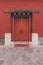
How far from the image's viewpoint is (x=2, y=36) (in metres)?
16.2

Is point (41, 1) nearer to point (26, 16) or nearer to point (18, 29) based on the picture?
point (26, 16)

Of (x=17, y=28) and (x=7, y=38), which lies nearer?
(x=7, y=38)

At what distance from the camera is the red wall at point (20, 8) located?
16234 mm

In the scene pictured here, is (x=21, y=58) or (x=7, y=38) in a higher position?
(x=7, y=38)

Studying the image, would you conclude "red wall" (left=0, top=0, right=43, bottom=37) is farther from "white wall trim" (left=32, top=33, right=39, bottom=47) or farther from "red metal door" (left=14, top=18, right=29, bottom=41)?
"red metal door" (left=14, top=18, right=29, bottom=41)

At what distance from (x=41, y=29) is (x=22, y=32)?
224 cm

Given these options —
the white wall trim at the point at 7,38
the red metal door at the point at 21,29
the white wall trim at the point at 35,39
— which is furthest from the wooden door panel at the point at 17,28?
the white wall trim at the point at 35,39

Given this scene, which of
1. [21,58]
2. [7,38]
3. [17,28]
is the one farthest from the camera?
[17,28]

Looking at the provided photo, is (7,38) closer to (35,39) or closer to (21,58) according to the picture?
(35,39)

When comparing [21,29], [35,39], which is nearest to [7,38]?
[21,29]

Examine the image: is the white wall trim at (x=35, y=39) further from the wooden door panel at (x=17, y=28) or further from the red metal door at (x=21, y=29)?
the wooden door panel at (x=17, y=28)

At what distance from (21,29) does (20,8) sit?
93.7 inches

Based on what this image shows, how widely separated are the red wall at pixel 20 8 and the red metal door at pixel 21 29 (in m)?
1.18

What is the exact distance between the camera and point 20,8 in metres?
16.3
